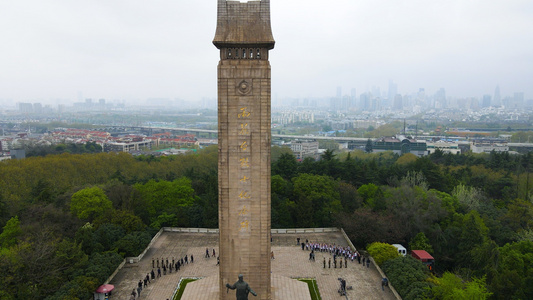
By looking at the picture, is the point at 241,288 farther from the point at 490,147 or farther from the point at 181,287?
the point at 490,147

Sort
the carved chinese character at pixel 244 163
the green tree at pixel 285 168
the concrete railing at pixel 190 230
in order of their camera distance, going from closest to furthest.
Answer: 1. the carved chinese character at pixel 244 163
2. the concrete railing at pixel 190 230
3. the green tree at pixel 285 168

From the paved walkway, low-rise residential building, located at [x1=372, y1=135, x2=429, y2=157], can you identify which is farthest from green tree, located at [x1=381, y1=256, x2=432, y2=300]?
low-rise residential building, located at [x1=372, y1=135, x2=429, y2=157]

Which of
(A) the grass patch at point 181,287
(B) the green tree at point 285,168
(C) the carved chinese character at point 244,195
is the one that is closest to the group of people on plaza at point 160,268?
(A) the grass patch at point 181,287

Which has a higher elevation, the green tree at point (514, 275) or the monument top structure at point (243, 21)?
the monument top structure at point (243, 21)

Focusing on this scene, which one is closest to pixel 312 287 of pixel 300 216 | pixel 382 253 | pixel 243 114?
pixel 382 253

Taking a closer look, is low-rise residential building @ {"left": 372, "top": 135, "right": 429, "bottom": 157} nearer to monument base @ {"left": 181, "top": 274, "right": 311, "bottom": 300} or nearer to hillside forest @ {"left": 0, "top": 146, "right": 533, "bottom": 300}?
hillside forest @ {"left": 0, "top": 146, "right": 533, "bottom": 300}

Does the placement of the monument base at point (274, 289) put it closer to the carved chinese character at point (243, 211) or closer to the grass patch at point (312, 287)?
the grass patch at point (312, 287)
